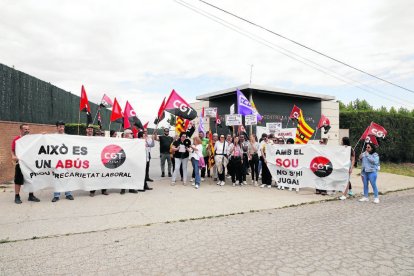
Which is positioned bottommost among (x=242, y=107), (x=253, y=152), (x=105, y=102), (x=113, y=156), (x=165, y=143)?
(x=113, y=156)

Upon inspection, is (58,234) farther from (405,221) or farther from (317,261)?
(405,221)

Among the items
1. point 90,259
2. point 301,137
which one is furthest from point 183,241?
point 301,137

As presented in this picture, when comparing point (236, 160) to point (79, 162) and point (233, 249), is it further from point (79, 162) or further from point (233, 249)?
point (233, 249)

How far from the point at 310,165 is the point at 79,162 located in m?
6.97

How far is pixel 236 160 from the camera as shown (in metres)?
10.4

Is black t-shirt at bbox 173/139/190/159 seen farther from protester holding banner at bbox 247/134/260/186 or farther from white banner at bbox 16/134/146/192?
protester holding banner at bbox 247/134/260/186

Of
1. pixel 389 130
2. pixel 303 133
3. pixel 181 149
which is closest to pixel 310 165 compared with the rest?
pixel 303 133

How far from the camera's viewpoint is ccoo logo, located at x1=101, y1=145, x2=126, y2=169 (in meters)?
8.55

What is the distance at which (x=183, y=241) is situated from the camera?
15.5ft

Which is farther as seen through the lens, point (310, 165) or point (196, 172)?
point (196, 172)

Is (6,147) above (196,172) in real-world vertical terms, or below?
above

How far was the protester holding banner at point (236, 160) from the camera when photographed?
407 inches

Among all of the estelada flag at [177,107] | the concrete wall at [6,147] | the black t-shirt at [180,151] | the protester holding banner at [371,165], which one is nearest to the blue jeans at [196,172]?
the black t-shirt at [180,151]

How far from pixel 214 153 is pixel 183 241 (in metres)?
6.55
